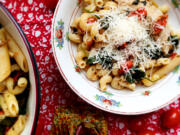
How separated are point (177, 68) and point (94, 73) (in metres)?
0.57

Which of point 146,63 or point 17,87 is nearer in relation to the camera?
point 17,87

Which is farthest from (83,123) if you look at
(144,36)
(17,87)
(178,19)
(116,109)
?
(178,19)

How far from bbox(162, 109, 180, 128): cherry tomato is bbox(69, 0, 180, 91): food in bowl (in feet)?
0.90

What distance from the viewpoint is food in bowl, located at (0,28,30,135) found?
1.36 meters

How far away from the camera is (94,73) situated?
63.5 inches

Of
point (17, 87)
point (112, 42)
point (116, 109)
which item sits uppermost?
point (112, 42)

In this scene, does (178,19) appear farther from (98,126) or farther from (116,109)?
(98,126)

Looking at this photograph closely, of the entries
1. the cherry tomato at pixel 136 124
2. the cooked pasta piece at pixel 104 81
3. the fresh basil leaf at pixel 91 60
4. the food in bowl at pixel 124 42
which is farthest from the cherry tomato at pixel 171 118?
the fresh basil leaf at pixel 91 60

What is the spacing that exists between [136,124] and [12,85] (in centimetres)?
91

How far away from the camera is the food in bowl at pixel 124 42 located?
1.51 m

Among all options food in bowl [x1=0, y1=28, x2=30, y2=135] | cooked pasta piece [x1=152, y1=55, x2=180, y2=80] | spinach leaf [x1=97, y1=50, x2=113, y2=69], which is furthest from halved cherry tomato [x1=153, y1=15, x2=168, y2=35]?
food in bowl [x1=0, y1=28, x2=30, y2=135]

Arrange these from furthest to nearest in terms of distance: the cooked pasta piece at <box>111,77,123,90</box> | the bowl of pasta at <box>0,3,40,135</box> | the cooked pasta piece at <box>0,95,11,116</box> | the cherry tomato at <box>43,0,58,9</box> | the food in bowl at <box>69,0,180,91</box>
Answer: the cherry tomato at <box>43,0,58,9</box> < the cooked pasta piece at <box>111,77,123,90</box> < the food in bowl at <box>69,0,180,91</box> < the cooked pasta piece at <box>0,95,11,116</box> < the bowl of pasta at <box>0,3,40,135</box>

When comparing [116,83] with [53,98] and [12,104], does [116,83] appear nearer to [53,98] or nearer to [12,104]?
[53,98]

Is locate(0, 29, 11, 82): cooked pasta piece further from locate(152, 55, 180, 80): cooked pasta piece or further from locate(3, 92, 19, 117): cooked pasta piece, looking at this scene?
locate(152, 55, 180, 80): cooked pasta piece
